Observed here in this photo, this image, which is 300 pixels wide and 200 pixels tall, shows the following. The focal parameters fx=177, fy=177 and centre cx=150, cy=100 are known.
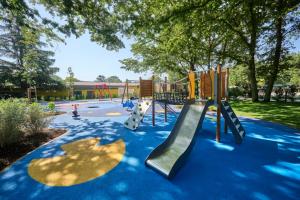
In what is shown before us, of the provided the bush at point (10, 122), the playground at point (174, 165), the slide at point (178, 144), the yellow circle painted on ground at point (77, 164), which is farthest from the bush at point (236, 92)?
the bush at point (10, 122)

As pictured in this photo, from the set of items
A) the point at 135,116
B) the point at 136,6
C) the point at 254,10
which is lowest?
the point at 135,116

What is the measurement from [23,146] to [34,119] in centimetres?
141

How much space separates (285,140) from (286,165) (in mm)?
2370

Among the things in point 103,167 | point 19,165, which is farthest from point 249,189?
point 19,165

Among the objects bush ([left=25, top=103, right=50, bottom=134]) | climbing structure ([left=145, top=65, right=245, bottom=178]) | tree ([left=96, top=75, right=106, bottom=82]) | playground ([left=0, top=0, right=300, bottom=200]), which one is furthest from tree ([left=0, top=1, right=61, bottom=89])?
tree ([left=96, top=75, right=106, bottom=82])

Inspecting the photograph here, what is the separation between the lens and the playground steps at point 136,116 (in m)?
8.20

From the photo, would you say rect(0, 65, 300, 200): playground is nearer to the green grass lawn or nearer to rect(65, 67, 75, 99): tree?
the green grass lawn

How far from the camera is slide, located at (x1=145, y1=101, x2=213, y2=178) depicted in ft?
13.0

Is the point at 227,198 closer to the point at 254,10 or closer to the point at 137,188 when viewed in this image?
the point at 137,188

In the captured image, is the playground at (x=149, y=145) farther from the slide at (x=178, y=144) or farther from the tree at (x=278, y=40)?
the tree at (x=278, y=40)

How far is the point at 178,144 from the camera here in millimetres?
4723

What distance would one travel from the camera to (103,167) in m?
4.39

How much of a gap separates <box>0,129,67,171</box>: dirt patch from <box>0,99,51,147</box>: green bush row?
0.72 ft

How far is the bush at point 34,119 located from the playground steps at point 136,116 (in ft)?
11.7
